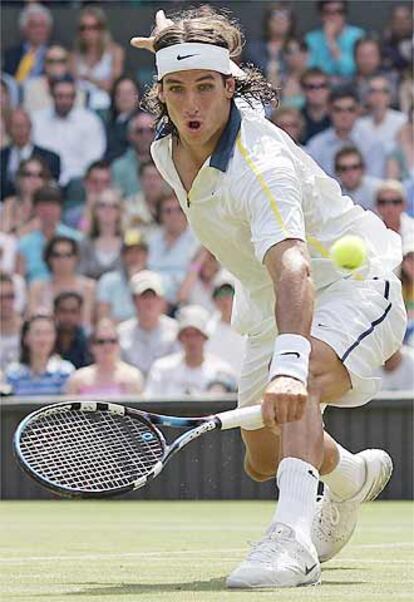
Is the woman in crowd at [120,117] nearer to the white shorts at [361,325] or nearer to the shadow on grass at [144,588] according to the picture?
the white shorts at [361,325]

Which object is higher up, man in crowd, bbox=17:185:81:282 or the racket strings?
man in crowd, bbox=17:185:81:282

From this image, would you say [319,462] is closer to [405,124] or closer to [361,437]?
[361,437]

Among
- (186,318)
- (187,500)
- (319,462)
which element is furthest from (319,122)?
(319,462)

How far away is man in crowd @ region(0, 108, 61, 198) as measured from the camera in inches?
581

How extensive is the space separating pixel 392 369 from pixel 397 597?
7.07m

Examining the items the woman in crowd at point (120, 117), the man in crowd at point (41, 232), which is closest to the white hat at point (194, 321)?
the man in crowd at point (41, 232)

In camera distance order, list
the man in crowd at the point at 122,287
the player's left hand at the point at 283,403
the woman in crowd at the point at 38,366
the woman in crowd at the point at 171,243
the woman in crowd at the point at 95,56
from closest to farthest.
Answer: the player's left hand at the point at 283,403
the woman in crowd at the point at 38,366
the man in crowd at the point at 122,287
the woman in crowd at the point at 171,243
the woman in crowd at the point at 95,56

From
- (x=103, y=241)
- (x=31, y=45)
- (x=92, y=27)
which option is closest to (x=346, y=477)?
(x=103, y=241)

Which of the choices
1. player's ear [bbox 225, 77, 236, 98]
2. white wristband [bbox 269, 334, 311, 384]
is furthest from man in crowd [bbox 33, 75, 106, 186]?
white wristband [bbox 269, 334, 311, 384]

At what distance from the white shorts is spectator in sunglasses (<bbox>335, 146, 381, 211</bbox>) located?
7624 mm

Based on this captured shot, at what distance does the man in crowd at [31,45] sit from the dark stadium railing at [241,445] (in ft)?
16.9

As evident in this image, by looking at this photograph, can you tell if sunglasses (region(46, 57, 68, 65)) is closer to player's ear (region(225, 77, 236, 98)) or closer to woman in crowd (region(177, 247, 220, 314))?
woman in crowd (region(177, 247, 220, 314))

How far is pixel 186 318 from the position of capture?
1141 cm

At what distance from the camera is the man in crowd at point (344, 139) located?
13773mm
